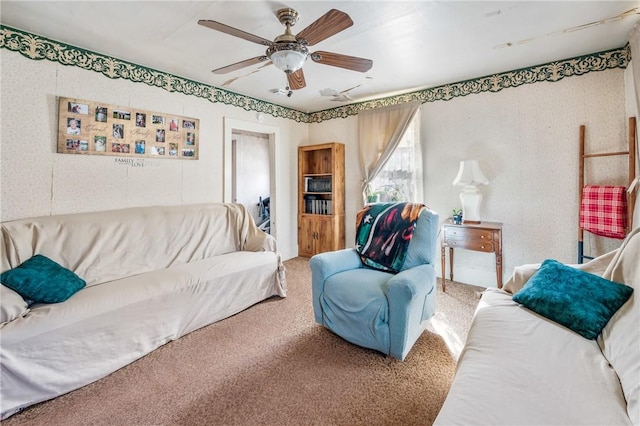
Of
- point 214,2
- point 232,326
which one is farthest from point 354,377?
point 214,2

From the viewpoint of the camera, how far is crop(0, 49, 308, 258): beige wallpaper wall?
229cm

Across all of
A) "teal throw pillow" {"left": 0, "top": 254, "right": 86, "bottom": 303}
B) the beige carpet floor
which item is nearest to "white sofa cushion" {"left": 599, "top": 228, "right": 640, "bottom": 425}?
the beige carpet floor

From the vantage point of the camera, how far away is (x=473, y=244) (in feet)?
9.80

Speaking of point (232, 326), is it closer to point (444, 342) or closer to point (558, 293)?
point (444, 342)

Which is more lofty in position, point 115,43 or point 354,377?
point 115,43

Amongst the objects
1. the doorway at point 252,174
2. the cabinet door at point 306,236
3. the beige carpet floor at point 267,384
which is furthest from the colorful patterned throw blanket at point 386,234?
the doorway at point 252,174

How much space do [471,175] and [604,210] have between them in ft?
3.62

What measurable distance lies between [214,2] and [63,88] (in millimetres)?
1656

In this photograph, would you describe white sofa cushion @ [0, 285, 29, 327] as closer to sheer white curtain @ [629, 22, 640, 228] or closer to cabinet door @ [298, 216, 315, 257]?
cabinet door @ [298, 216, 315, 257]

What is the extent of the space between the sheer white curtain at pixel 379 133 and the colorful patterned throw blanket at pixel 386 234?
160 centimetres

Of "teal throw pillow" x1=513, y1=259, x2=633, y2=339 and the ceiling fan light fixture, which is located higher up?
the ceiling fan light fixture

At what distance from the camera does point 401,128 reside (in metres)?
3.83

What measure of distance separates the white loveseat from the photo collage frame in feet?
10.8

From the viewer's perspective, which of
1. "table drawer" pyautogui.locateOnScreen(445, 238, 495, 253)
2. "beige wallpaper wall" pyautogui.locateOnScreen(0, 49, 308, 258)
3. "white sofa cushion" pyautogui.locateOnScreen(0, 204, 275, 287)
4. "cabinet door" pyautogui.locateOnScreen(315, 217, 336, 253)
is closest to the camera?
"white sofa cushion" pyautogui.locateOnScreen(0, 204, 275, 287)
